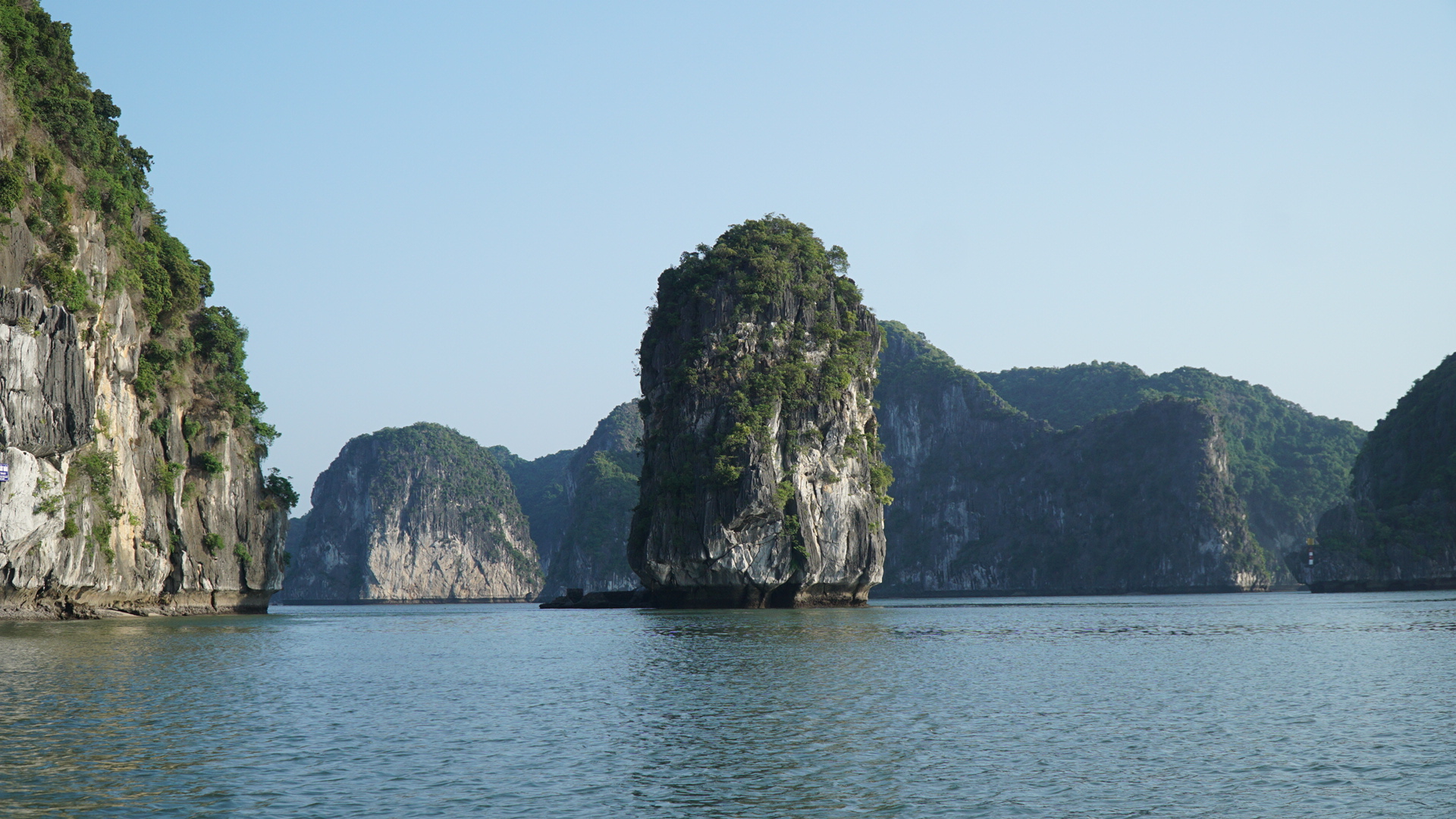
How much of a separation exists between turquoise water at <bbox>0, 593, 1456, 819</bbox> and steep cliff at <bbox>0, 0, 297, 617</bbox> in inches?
430

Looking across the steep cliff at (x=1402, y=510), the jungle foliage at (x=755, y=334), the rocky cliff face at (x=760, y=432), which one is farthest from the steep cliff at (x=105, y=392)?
the steep cliff at (x=1402, y=510)

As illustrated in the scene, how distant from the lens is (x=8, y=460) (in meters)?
44.9

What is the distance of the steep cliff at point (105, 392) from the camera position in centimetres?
4650

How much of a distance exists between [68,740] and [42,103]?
45.3 metres

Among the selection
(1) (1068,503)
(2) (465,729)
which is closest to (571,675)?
(2) (465,729)

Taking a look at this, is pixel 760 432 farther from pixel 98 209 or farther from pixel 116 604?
pixel 98 209

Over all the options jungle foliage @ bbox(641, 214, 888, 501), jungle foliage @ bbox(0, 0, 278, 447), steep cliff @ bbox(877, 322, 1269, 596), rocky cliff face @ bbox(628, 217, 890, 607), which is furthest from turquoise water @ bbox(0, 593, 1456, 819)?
A: steep cliff @ bbox(877, 322, 1269, 596)

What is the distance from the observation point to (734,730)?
21891 mm

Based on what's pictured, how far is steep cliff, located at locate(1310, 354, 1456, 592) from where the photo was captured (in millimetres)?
120375

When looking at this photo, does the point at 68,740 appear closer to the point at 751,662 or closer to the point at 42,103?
the point at 751,662

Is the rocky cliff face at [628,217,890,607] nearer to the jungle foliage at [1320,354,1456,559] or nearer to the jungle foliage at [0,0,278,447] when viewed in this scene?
the jungle foliage at [0,0,278,447]

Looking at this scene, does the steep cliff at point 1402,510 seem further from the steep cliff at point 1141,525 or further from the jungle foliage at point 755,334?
the jungle foliage at point 755,334

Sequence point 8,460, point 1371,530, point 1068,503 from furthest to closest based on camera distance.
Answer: point 1068,503 < point 1371,530 < point 8,460

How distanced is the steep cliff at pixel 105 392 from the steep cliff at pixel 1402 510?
10957cm
